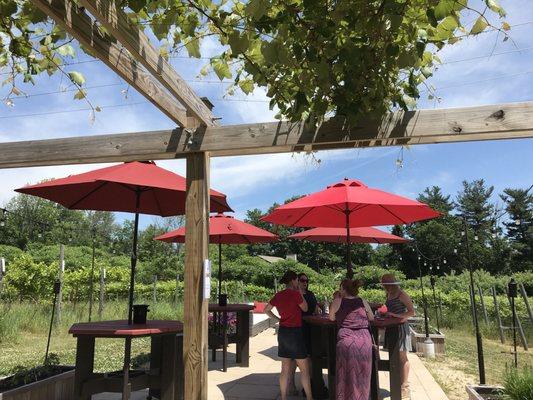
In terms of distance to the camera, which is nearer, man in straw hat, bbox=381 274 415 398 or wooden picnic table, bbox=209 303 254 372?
man in straw hat, bbox=381 274 415 398

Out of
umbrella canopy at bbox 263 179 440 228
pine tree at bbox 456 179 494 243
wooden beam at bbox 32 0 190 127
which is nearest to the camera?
wooden beam at bbox 32 0 190 127

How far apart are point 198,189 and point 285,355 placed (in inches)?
78.2

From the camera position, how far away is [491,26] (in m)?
2.82

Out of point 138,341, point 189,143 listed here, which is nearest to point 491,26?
point 189,143

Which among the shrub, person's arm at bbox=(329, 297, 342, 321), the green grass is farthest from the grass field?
the green grass

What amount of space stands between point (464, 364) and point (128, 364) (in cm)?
598

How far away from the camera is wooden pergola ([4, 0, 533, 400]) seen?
3.47 m

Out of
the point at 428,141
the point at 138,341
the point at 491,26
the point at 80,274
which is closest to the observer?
the point at 491,26

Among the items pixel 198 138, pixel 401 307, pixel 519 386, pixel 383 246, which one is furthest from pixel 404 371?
pixel 383 246

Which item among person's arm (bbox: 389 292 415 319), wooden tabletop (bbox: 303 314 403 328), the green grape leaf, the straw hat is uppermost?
the green grape leaf

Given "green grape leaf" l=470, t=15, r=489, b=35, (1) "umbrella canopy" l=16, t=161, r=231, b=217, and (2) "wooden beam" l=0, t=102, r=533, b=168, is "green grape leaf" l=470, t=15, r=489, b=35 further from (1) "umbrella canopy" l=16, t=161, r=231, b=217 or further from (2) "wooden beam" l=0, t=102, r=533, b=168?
(1) "umbrella canopy" l=16, t=161, r=231, b=217

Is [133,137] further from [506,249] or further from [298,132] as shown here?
[506,249]

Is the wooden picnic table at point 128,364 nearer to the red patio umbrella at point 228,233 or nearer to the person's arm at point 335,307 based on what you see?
the person's arm at point 335,307

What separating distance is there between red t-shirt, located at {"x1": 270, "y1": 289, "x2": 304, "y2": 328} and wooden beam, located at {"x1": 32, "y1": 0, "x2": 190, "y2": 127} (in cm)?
207
